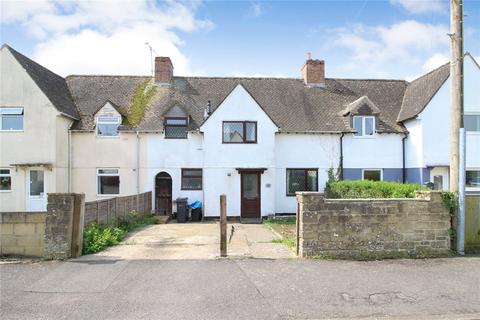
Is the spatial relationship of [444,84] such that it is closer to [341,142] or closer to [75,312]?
[341,142]

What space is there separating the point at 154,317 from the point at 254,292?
6.54 feet

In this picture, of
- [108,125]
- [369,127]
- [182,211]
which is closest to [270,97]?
[369,127]

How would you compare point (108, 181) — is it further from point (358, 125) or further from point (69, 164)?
point (358, 125)

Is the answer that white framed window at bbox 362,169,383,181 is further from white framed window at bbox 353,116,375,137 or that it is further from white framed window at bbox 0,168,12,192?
white framed window at bbox 0,168,12,192

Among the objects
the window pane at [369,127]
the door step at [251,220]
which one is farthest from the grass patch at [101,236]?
the window pane at [369,127]

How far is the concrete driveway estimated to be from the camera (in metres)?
9.58

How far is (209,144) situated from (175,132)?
2182 mm

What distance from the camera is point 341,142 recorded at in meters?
20.0

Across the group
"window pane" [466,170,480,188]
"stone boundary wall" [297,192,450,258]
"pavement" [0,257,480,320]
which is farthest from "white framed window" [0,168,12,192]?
"window pane" [466,170,480,188]

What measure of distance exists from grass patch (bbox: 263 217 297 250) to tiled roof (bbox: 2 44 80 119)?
490 inches

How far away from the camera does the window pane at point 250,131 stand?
62.0 ft

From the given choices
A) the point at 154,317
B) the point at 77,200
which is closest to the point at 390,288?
the point at 154,317

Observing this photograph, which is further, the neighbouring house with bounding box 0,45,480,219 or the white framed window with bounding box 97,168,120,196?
the white framed window with bounding box 97,168,120,196

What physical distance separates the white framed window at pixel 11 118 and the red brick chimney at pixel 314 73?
1705cm
